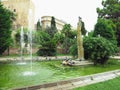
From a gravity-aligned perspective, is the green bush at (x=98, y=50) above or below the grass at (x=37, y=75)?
above

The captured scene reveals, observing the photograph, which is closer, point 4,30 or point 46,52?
point 4,30

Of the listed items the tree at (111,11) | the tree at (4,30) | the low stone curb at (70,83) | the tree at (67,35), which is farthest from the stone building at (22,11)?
the low stone curb at (70,83)

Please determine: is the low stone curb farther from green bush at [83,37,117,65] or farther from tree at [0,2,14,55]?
tree at [0,2,14,55]

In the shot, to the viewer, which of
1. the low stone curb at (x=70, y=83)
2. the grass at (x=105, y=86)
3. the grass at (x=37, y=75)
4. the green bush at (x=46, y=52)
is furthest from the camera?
the green bush at (x=46, y=52)

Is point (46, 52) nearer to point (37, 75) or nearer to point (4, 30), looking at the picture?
point (4, 30)

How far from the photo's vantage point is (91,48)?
19031mm

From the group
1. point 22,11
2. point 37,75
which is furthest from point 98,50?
point 22,11

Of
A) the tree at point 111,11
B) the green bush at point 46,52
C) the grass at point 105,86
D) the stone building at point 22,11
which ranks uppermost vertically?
the stone building at point 22,11

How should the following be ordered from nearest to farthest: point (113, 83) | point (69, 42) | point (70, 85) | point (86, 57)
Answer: point (70, 85), point (113, 83), point (86, 57), point (69, 42)

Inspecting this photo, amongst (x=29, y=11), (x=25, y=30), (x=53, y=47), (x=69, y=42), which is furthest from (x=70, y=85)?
(x=29, y=11)

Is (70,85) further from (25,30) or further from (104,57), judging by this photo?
(25,30)

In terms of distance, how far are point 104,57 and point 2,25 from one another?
46.9 feet

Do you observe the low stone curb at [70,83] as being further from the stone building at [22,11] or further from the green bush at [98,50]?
the stone building at [22,11]

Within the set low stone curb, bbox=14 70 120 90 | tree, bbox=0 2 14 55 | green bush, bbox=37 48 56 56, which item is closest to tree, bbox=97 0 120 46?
green bush, bbox=37 48 56 56
